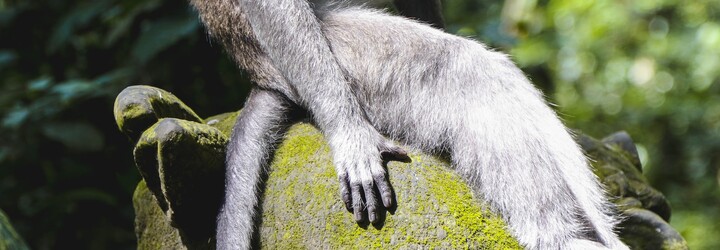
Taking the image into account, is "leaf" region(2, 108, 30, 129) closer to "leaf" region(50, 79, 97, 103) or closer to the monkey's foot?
"leaf" region(50, 79, 97, 103)

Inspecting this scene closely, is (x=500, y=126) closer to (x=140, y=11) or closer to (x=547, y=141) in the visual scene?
(x=547, y=141)

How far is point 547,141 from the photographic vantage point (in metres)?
2.86

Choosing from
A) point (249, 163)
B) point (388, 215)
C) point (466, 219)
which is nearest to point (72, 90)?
point (249, 163)

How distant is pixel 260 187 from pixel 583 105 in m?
9.28

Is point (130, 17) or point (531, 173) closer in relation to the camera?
point (531, 173)

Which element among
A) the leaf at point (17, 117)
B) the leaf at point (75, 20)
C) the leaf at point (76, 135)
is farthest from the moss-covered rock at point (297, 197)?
the leaf at point (75, 20)

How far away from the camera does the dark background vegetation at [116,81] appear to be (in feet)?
18.5

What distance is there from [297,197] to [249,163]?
24cm

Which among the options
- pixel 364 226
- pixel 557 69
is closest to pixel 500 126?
pixel 364 226

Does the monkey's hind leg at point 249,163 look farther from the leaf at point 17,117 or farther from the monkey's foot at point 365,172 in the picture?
the leaf at point 17,117

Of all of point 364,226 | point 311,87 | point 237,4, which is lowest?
point 364,226

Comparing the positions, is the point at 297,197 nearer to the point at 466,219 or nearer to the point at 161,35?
the point at 466,219

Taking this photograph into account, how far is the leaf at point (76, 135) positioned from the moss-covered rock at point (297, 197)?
267 cm

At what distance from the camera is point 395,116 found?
10.1 ft
